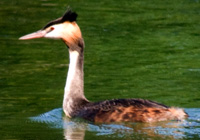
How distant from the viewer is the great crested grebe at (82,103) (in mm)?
12641

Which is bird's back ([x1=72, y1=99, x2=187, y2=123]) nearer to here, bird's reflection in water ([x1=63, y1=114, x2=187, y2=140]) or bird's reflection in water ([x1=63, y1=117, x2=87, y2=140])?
bird's reflection in water ([x1=63, y1=114, x2=187, y2=140])

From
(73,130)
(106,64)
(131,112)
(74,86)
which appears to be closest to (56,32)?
(74,86)

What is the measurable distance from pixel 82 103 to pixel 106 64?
3.93m

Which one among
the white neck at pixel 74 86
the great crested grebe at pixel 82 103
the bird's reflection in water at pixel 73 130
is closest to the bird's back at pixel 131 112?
the great crested grebe at pixel 82 103

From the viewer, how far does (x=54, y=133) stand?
1252cm

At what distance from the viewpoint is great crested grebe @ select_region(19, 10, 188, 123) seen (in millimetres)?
12641

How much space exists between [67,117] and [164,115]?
1789 millimetres

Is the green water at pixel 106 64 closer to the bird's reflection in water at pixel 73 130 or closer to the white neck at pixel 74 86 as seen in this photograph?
the bird's reflection in water at pixel 73 130

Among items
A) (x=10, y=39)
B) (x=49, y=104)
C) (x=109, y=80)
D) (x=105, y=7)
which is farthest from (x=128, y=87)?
(x=105, y=7)

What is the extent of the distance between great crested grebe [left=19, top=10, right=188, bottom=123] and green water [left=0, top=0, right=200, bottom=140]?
0.57 feet

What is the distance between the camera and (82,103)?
44.5 feet

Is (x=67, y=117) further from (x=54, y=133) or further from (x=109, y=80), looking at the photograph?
(x=109, y=80)

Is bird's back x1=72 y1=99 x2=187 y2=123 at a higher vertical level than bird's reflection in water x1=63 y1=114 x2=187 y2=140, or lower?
higher

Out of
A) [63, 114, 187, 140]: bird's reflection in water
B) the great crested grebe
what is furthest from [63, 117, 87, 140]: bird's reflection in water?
the great crested grebe
